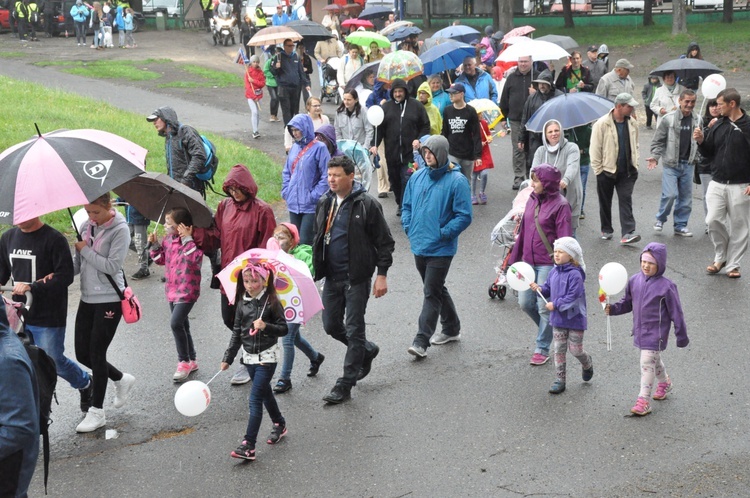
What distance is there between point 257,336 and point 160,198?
205 cm

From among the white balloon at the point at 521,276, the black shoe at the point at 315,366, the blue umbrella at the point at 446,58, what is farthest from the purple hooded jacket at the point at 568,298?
the blue umbrella at the point at 446,58

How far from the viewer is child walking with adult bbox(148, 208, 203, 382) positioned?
8.12 meters

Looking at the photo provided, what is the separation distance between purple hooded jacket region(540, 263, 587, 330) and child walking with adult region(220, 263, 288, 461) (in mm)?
2279

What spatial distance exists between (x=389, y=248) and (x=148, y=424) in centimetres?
232

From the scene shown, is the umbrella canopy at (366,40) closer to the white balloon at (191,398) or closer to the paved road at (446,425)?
the paved road at (446,425)

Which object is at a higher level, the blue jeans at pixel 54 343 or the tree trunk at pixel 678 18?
the tree trunk at pixel 678 18

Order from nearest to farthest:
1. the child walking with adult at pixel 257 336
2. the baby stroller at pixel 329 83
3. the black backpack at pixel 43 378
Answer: the black backpack at pixel 43 378 < the child walking with adult at pixel 257 336 < the baby stroller at pixel 329 83

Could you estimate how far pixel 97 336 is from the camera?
23.7 ft

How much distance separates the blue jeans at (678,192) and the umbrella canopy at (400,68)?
4051mm

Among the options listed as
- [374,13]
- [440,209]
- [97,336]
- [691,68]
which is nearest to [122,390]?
[97,336]

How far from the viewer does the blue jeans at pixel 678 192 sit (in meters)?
12.4

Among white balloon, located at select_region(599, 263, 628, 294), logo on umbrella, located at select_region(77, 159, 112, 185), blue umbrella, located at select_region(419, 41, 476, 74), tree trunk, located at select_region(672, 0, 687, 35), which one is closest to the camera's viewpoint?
logo on umbrella, located at select_region(77, 159, 112, 185)

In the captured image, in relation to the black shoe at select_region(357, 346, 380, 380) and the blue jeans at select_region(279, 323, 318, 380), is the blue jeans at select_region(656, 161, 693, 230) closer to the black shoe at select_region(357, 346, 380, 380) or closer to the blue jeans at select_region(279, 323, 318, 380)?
the black shoe at select_region(357, 346, 380, 380)

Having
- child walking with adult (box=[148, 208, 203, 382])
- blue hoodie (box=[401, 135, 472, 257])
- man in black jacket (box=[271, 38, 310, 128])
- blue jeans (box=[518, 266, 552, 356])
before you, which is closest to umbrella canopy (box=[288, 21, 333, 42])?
man in black jacket (box=[271, 38, 310, 128])
